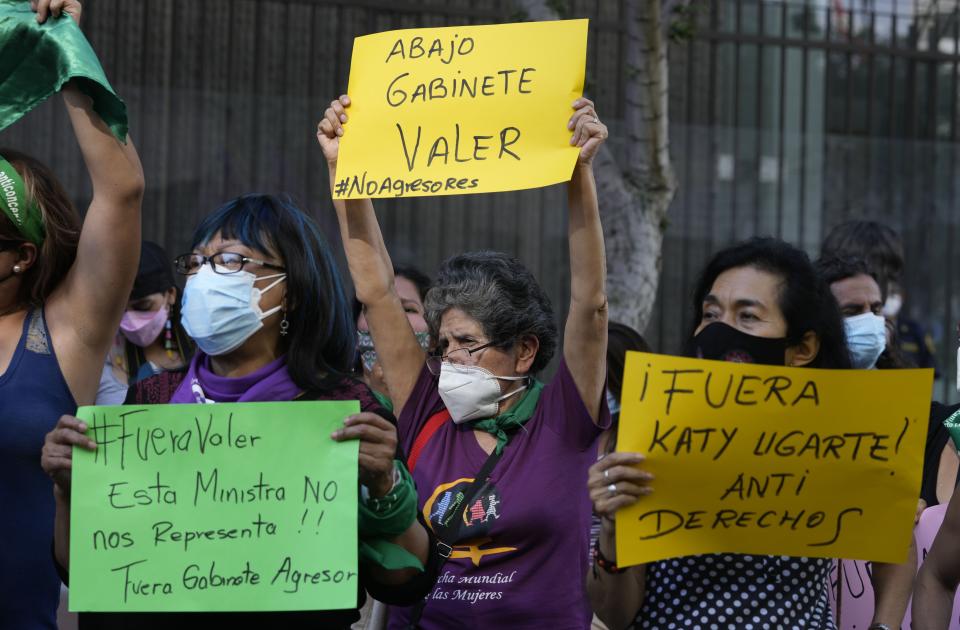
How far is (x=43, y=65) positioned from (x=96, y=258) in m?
0.48

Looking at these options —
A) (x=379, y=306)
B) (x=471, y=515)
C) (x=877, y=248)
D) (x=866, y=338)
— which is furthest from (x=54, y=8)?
(x=877, y=248)

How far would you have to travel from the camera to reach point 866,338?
4742 millimetres

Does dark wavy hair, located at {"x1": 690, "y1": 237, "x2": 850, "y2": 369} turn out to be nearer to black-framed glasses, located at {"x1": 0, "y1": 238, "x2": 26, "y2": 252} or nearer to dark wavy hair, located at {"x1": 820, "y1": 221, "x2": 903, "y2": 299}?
black-framed glasses, located at {"x1": 0, "y1": 238, "x2": 26, "y2": 252}

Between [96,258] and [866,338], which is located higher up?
[96,258]

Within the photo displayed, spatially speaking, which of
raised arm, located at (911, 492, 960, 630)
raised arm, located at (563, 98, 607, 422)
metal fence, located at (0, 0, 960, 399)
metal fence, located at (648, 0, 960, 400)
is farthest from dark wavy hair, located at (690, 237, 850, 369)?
metal fence, located at (648, 0, 960, 400)

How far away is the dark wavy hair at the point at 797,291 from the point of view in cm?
319

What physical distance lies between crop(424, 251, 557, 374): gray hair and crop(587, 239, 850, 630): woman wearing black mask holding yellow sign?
522 mm

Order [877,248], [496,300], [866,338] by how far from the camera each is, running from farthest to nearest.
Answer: [877,248]
[866,338]
[496,300]

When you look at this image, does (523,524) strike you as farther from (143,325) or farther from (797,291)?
(143,325)

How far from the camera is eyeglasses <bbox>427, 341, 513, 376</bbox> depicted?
11.6 ft

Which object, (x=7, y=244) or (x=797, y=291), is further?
(x=797, y=291)

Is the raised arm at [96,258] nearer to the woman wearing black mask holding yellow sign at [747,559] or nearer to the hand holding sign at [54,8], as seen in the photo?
the hand holding sign at [54,8]

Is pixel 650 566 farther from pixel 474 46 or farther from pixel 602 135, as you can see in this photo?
pixel 474 46

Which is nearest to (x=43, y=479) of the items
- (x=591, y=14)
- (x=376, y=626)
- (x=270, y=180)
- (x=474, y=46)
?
(x=376, y=626)
